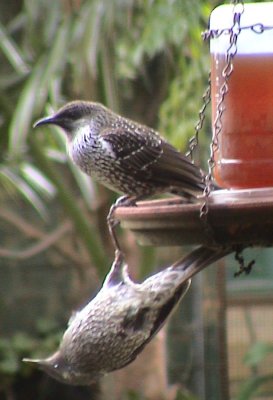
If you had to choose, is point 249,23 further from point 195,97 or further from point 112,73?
point 195,97

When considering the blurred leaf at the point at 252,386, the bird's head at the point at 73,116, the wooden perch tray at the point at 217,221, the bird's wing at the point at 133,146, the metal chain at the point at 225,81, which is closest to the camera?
the wooden perch tray at the point at 217,221

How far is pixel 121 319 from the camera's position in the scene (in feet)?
9.34

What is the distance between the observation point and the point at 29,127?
542cm

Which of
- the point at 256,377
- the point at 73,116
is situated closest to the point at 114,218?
the point at 73,116

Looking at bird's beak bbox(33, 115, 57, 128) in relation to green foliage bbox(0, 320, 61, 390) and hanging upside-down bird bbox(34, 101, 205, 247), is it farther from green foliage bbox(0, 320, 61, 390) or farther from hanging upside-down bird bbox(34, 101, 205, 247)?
green foliage bbox(0, 320, 61, 390)

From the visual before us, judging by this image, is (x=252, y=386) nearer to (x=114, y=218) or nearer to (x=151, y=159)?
(x=151, y=159)

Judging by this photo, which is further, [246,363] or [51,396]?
[51,396]

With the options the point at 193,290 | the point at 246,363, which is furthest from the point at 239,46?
the point at 193,290

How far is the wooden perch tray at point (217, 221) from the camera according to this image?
91.8 inches

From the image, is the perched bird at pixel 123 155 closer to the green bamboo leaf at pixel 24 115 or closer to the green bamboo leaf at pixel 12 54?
the green bamboo leaf at pixel 24 115

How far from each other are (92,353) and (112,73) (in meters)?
3.10

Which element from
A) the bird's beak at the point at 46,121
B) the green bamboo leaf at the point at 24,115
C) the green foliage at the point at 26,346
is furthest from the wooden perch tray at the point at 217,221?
the green foliage at the point at 26,346

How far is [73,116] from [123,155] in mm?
318

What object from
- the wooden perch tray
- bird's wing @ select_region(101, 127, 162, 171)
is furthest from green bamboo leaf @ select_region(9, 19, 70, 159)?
the wooden perch tray
